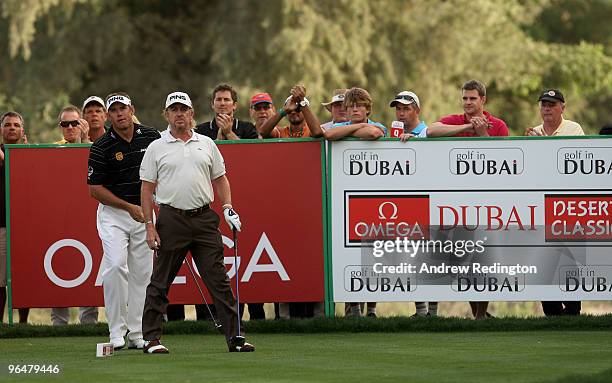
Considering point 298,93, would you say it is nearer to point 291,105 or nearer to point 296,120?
point 291,105

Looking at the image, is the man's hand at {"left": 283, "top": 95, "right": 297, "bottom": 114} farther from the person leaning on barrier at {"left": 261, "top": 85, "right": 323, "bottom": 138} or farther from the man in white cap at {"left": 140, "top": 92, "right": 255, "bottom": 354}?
the man in white cap at {"left": 140, "top": 92, "right": 255, "bottom": 354}

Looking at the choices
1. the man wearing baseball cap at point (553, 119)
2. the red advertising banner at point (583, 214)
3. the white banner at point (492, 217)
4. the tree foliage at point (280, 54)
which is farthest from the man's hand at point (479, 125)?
the tree foliage at point (280, 54)

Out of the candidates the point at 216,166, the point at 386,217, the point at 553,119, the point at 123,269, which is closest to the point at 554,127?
the point at 553,119

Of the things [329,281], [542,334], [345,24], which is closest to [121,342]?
[329,281]

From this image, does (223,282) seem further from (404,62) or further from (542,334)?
(404,62)

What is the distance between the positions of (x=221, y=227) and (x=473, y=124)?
2713mm

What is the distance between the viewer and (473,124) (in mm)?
15633

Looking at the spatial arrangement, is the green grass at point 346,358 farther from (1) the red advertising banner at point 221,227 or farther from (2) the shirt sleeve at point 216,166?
(2) the shirt sleeve at point 216,166

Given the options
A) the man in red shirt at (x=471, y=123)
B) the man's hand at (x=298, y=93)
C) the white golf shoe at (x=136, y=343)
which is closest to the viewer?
the white golf shoe at (x=136, y=343)

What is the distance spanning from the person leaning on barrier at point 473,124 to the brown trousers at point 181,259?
3429mm

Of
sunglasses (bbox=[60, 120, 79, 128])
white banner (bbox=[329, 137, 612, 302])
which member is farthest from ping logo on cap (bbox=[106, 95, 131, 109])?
sunglasses (bbox=[60, 120, 79, 128])

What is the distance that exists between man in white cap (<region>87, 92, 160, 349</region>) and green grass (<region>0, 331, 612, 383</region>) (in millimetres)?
389

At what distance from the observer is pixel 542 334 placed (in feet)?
47.4

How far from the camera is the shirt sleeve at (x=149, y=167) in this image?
1290cm
